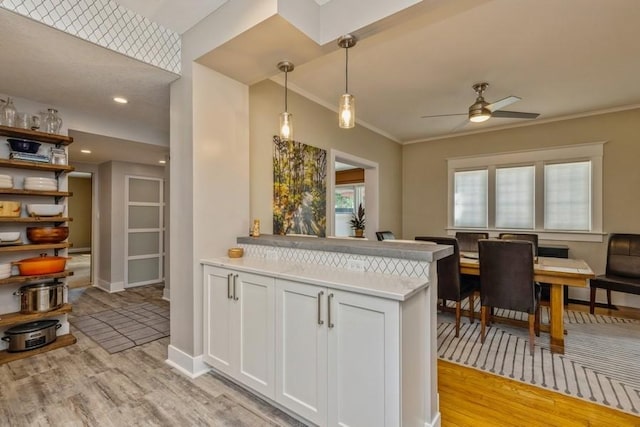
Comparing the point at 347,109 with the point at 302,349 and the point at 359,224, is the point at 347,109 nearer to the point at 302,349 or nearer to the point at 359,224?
the point at 302,349

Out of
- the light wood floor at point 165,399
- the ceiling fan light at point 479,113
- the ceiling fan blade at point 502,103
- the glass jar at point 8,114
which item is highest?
the ceiling fan blade at point 502,103

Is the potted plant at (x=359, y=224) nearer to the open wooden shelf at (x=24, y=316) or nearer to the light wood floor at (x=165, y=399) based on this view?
the light wood floor at (x=165, y=399)

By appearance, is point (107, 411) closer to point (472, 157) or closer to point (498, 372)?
point (498, 372)

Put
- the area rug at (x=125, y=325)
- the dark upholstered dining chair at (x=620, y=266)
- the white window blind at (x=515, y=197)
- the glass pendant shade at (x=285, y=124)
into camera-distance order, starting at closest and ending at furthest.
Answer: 1. the glass pendant shade at (x=285, y=124)
2. the area rug at (x=125, y=325)
3. the dark upholstered dining chair at (x=620, y=266)
4. the white window blind at (x=515, y=197)

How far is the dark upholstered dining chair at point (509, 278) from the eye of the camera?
282 cm

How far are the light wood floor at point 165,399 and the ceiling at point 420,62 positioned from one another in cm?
245

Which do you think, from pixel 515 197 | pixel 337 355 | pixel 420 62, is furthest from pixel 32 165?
pixel 515 197

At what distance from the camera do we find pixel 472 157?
17.6 ft

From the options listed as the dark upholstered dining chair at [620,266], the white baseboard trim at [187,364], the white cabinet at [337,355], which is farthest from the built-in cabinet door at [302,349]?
the dark upholstered dining chair at [620,266]

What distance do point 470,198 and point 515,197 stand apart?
684mm

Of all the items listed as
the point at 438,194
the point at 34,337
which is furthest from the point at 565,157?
the point at 34,337

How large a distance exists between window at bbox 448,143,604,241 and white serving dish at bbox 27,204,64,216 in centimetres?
570

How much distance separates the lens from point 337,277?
5.72ft

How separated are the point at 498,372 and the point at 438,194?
3736 mm
